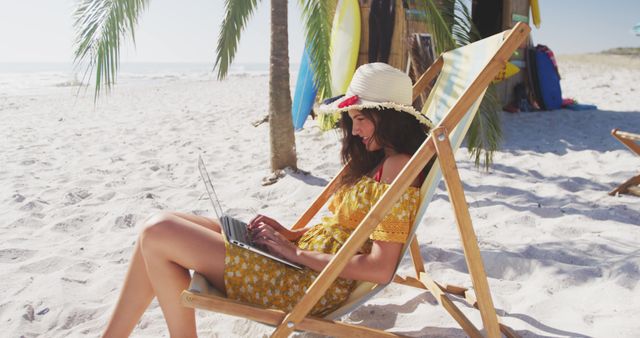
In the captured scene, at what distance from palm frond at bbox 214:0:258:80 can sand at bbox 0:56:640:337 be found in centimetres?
111

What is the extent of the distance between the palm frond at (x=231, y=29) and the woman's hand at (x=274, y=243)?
92.0 inches

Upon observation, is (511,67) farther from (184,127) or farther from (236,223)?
(236,223)

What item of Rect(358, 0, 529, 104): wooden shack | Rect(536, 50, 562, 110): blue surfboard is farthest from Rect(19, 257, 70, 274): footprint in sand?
Rect(536, 50, 562, 110): blue surfboard

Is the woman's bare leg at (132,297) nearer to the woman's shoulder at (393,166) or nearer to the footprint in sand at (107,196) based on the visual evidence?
the woman's shoulder at (393,166)

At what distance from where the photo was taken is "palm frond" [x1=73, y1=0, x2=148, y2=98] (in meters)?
3.77

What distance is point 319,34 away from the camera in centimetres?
406

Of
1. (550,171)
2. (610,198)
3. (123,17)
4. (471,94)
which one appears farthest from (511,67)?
(471,94)

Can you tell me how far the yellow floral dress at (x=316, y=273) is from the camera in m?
1.71

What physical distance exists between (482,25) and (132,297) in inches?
367

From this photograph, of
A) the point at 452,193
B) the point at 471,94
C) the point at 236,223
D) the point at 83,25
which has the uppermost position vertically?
the point at 83,25

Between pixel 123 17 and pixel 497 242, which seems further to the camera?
pixel 123 17

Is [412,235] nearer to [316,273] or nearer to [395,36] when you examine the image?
[316,273]

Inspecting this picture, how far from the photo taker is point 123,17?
3.80 meters

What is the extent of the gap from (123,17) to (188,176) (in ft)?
5.45
